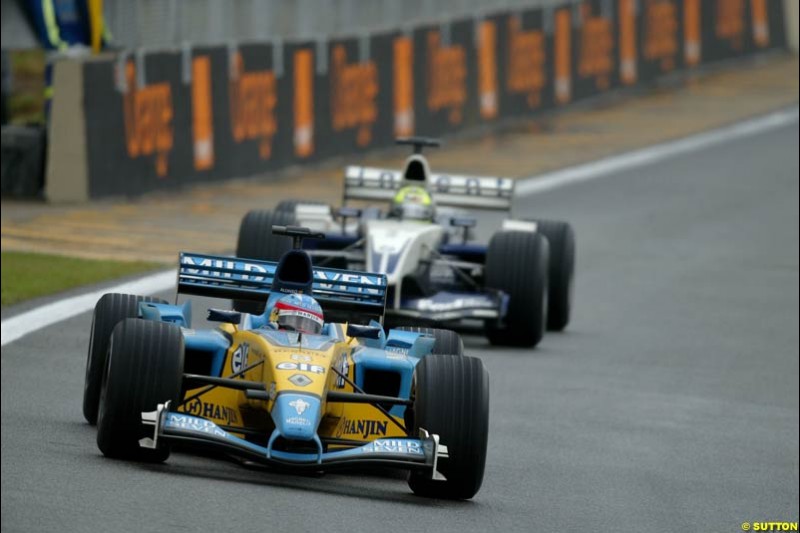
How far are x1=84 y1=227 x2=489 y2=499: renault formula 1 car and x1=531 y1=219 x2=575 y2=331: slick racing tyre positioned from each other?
6.68 m

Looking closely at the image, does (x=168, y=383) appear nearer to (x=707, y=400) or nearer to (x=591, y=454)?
(x=591, y=454)

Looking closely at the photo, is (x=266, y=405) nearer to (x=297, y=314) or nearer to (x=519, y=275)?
(x=297, y=314)

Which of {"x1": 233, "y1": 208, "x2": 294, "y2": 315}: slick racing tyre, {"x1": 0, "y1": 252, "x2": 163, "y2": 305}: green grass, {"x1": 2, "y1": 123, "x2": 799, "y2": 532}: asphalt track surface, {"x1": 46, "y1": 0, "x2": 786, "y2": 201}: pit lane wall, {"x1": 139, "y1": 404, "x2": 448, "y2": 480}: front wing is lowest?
{"x1": 2, "y1": 123, "x2": 799, "y2": 532}: asphalt track surface

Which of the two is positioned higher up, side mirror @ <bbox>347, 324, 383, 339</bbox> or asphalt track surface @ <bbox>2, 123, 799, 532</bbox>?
side mirror @ <bbox>347, 324, 383, 339</bbox>

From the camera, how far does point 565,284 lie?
17047 mm

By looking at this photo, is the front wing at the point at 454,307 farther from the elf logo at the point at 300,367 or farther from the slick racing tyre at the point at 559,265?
the elf logo at the point at 300,367

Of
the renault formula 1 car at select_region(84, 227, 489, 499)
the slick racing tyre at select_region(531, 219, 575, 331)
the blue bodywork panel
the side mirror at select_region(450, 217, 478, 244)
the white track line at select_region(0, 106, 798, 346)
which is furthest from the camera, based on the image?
the slick racing tyre at select_region(531, 219, 575, 331)

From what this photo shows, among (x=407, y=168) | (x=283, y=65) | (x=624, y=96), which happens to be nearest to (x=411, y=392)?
(x=407, y=168)

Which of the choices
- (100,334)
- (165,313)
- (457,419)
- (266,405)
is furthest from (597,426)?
(266,405)

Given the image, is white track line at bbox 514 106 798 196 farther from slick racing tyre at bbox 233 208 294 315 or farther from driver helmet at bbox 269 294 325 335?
driver helmet at bbox 269 294 325 335

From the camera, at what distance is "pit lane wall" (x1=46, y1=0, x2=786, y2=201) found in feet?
72.9

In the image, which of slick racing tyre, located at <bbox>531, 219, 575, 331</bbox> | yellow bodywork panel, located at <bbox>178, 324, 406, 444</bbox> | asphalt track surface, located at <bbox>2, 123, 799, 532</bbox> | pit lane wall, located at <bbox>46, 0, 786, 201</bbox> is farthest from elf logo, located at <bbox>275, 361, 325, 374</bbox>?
pit lane wall, located at <bbox>46, 0, 786, 201</bbox>

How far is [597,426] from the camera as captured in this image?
1313 cm

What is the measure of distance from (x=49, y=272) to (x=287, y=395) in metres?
8.50
